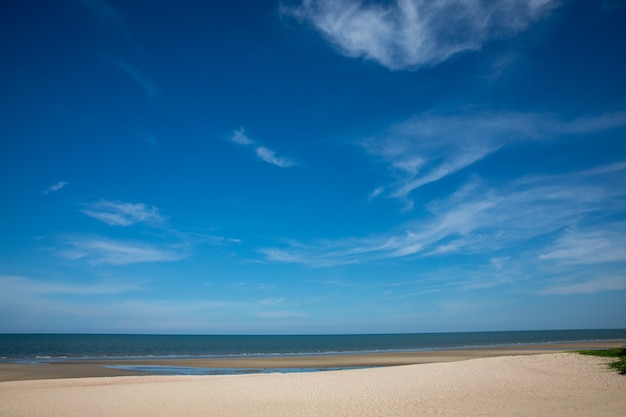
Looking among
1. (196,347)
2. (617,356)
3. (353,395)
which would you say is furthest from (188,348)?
(617,356)

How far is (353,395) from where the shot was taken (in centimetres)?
1622

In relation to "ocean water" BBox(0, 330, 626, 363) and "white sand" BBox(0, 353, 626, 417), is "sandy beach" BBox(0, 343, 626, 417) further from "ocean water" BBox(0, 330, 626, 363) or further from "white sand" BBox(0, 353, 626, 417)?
"ocean water" BBox(0, 330, 626, 363)

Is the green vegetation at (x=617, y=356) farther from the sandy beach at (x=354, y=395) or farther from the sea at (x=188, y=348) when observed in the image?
the sea at (x=188, y=348)

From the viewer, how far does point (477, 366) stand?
25219 mm

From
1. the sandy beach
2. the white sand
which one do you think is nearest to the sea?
the sandy beach

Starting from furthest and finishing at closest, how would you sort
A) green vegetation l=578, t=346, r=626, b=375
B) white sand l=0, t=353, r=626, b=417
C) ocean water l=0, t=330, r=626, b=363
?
ocean water l=0, t=330, r=626, b=363 < green vegetation l=578, t=346, r=626, b=375 < white sand l=0, t=353, r=626, b=417

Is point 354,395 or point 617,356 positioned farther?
point 617,356

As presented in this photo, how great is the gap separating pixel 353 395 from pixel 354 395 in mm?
43

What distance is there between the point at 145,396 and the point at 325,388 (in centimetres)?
811

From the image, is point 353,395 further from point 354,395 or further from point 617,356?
point 617,356

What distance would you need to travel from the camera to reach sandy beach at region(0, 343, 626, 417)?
13.2 m

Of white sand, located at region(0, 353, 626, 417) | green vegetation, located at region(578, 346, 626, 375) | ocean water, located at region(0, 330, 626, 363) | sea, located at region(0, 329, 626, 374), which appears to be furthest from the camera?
ocean water, located at region(0, 330, 626, 363)

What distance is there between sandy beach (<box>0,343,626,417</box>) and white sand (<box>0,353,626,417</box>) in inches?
1.4

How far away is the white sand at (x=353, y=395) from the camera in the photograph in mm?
13180
